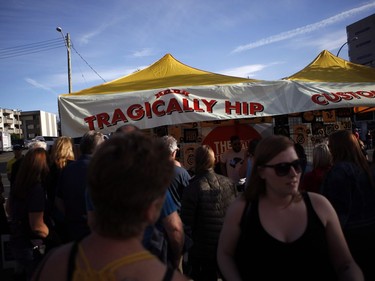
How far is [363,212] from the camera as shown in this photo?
247 centimetres

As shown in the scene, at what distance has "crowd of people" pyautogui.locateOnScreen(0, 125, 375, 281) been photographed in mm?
1002

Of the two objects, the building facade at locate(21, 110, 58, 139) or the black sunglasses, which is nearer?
the black sunglasses

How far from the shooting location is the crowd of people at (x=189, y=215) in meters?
1.00

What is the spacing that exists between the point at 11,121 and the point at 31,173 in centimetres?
10613

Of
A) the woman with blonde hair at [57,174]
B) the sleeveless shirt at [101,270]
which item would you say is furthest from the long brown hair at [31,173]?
the sleeveless shirt at [101,270]

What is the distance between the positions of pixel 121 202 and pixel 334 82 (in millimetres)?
5662

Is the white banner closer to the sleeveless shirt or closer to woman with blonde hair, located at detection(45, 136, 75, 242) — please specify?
woman with blonde hair, located at detection(45, 136, 75, 242)

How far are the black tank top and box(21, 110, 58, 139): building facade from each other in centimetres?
10167

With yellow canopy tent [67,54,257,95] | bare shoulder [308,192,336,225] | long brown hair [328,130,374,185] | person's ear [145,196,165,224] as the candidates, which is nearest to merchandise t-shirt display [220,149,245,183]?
yellow canopy tent [67,54,257,95]

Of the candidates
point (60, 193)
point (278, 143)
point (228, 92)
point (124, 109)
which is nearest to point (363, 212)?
point (278, 143)

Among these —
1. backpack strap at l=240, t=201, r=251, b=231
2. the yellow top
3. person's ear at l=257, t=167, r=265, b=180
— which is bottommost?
backpack strap at l=240, t=201, r=251, b=231

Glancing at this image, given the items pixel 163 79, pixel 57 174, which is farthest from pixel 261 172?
pixel 163 79

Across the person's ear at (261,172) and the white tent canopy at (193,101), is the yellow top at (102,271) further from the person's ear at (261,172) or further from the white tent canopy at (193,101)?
the white tent canopy at (193,101)

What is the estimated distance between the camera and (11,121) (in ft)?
315
